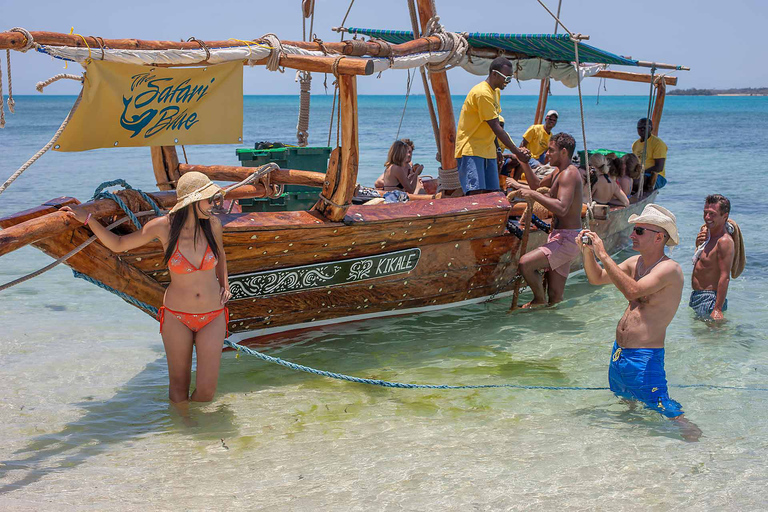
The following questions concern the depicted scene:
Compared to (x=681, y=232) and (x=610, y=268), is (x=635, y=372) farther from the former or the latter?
(x=681, y=232)

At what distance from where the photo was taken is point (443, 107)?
7.78 metres

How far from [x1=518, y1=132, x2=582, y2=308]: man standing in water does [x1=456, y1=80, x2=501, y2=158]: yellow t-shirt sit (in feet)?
2.55

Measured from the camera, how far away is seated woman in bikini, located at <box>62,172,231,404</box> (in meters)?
4.37

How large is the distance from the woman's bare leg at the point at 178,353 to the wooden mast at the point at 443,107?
13.0ft

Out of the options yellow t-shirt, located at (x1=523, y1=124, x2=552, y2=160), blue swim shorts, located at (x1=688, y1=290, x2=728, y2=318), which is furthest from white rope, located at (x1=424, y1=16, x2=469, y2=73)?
yellow t-shirt, located at (x1=523, y1=124, x2=552, y2=160)

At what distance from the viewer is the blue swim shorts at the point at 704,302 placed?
7051mm

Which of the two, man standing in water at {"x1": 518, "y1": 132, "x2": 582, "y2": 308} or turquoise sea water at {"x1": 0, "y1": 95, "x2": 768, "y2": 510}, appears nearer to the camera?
turquoise sea water at {"x1": 0, "y1": 95, "x2": 768, "y2": 510}

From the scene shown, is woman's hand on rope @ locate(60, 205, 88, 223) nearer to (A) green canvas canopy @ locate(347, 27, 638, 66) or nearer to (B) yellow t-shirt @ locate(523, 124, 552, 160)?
(A) green canvas canopy @ locate(347, 27, 638, 66)

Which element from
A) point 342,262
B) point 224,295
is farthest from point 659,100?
point 224,295

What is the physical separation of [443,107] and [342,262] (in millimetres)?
2715

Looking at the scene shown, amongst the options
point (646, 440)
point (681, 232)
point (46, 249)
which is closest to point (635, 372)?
point (646, 440)

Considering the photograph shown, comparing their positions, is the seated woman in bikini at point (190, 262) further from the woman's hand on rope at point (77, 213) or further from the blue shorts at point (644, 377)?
the blue shorts at point (644, 377)

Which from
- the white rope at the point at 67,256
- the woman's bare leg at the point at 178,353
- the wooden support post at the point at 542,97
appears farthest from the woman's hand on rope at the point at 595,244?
the wooden support post at the point at 542,97

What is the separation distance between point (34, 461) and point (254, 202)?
3.34m
